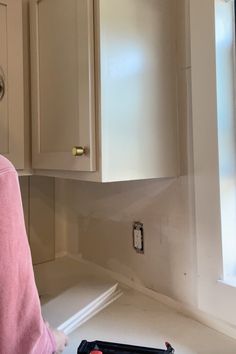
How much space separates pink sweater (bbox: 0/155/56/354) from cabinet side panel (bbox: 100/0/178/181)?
0.30m

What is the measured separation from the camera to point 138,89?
39.5 inches

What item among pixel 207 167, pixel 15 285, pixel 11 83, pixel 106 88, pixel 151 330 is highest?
pixel 11 83

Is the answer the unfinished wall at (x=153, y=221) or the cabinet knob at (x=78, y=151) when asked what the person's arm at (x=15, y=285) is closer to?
the cabinet knob at (x=78, y=151)

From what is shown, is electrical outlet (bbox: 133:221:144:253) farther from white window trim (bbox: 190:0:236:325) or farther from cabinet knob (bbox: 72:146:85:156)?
cabinet knob (bbox: 72:146:85:156)

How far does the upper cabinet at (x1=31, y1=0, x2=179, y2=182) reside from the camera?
0.92 meters

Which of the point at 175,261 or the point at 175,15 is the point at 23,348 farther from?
the point at 175,15

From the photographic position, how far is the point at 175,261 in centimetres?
115

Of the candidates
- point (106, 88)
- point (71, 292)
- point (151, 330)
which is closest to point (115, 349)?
point (151, 330)

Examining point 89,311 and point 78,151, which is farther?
point 89,311

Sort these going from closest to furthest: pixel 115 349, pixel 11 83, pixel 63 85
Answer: pixel 115 349, pixel 63 85, pixel 11 83

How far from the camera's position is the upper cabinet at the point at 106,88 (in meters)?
0.92

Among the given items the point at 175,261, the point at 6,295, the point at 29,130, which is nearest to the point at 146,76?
the point at 29,130

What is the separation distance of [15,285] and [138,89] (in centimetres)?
66

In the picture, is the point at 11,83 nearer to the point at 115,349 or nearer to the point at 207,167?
the point at 207,167
